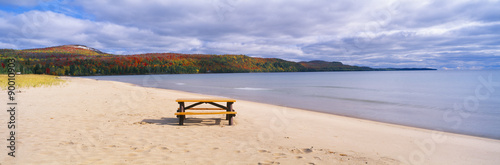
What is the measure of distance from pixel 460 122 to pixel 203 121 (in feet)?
40.2

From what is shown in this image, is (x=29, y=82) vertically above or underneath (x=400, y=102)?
above

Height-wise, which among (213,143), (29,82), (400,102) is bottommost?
(400,102)

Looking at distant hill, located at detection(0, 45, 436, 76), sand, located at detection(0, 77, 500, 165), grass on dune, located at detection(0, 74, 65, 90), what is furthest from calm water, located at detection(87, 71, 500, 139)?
distant hill, located at detection(0, 45, 436, 76)

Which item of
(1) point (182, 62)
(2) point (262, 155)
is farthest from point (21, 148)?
(1) point (182, 62)

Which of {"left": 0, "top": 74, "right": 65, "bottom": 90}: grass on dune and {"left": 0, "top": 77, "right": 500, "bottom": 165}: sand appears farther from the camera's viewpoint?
{"left": 0, "top": 74, "right": 65, "bottom": 90}: grass on dune

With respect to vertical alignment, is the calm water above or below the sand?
below

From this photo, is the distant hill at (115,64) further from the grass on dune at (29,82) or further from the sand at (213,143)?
the sand at (213,143)

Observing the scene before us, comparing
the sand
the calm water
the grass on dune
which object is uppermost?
the grass on dune

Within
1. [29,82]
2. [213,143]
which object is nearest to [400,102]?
[213,143]

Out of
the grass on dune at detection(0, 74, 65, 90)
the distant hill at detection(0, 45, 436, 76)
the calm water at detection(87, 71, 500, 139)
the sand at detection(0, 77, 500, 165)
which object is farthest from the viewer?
the distant hill at detection(0, 45, 436, 76)

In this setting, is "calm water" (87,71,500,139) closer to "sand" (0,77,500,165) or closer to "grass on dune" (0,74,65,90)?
"sand" (0,77,500,165)

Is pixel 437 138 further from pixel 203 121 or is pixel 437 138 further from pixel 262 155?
pixel 203 121

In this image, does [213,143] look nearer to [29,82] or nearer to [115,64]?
[29,82]

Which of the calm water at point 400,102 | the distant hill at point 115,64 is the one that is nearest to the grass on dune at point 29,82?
the calm water at point 400,102
